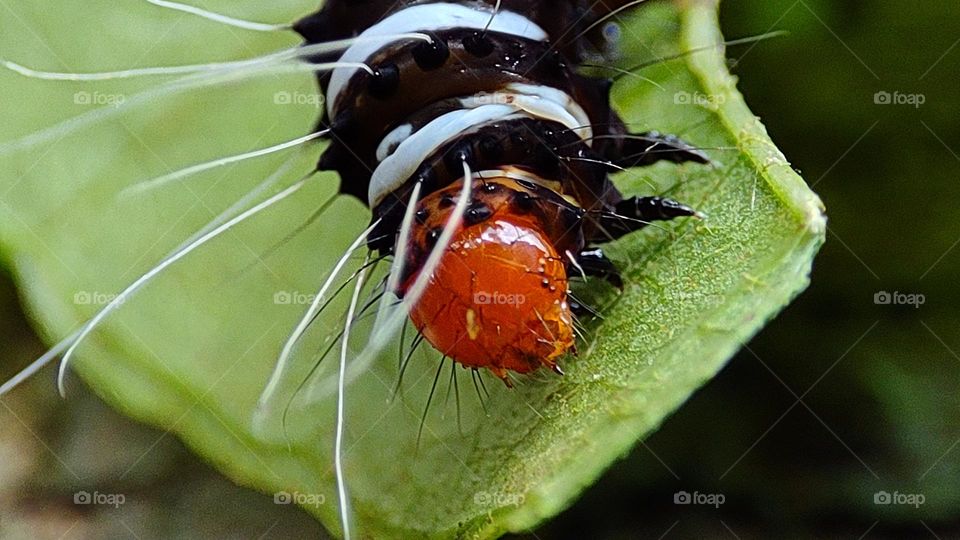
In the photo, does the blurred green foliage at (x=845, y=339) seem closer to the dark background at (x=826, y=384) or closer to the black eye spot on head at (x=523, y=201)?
the dark background at (x=826, y=384)

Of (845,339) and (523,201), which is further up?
(523,201)

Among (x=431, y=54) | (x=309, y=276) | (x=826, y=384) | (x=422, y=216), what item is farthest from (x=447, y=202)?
(x=826, y=384)

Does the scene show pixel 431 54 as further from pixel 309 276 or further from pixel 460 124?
pixel 309 276

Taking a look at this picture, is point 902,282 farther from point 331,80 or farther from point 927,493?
point 331,80

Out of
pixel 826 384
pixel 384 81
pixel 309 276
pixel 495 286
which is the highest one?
pixel 384 81

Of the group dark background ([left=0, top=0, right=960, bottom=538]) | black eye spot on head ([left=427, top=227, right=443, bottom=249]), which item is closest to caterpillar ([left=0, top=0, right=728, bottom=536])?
black eye spot on head ([left=427, top=227, right=443, bottom=249])

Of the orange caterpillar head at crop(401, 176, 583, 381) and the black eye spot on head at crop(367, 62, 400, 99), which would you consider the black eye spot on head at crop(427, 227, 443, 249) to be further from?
the black eye spot on head at crop(367, 62, 400, 99)
